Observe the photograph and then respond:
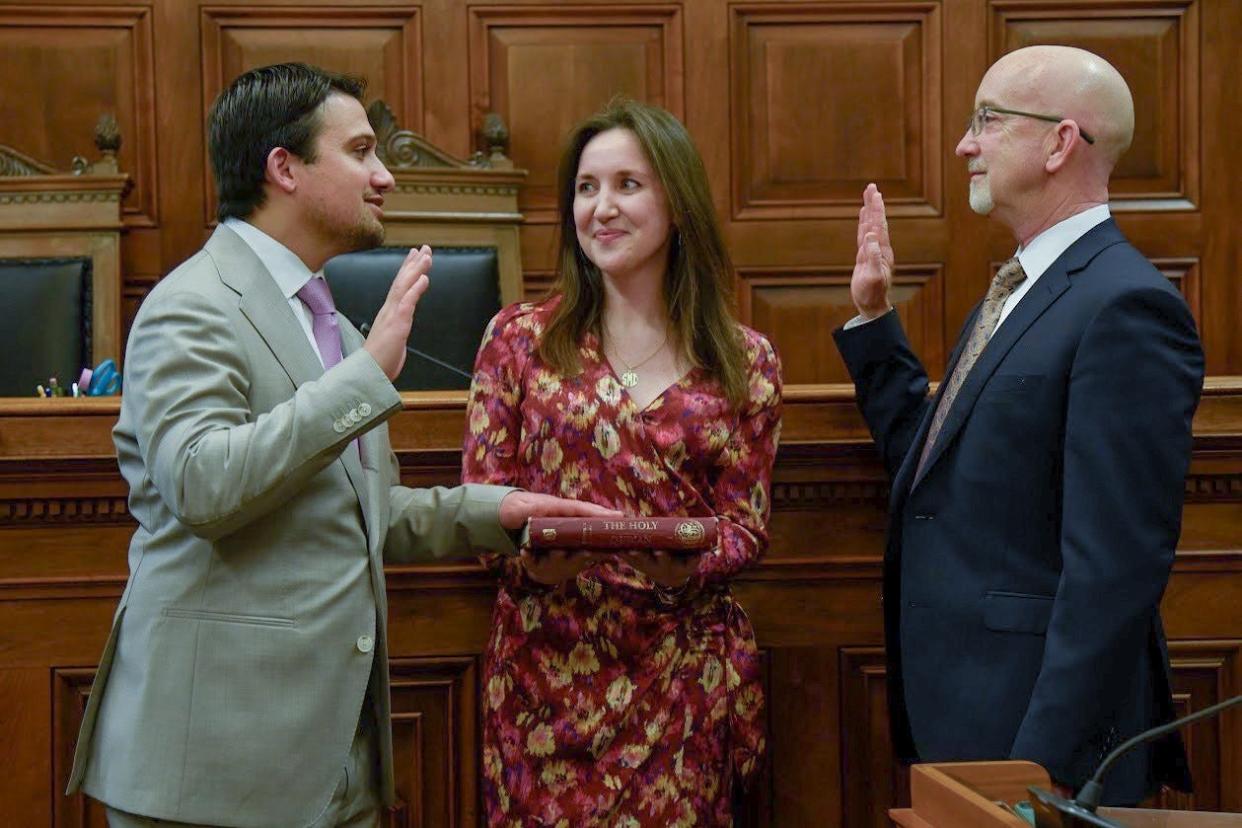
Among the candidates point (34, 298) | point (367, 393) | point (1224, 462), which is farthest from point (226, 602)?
point (34, 298)

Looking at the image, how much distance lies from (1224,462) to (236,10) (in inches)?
114

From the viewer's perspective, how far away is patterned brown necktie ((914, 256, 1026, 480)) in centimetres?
200

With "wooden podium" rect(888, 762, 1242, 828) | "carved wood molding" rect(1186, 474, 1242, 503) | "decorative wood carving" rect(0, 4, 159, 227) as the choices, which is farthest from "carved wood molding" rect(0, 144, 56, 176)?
"wooden podium" rect(888, 762, 1242, 828)

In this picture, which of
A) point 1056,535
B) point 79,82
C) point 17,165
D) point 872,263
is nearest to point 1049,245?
point 872,263

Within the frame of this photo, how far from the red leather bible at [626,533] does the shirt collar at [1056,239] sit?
0.59m

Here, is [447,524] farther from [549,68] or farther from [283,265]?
[549,68]

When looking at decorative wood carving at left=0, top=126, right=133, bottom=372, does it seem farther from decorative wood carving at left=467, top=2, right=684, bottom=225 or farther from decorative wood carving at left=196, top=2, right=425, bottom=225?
decorative wood carving at left=467, top=2, right=684, bottom=225

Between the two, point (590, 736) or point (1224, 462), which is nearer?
point (590, 736)

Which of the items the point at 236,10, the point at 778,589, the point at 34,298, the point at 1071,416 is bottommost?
the point at 778,589

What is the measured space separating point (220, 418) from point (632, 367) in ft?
2.12

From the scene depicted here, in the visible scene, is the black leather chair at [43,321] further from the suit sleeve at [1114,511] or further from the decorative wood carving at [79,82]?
the suit sleeve at [1114,511]

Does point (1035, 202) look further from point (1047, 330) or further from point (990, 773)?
point (990, 773)

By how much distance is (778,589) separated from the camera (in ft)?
7.23

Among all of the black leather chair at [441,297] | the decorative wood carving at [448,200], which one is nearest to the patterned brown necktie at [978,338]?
the black leather chair at [441,297]
